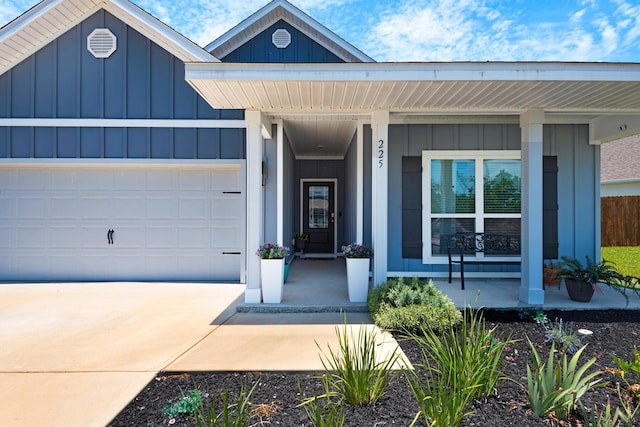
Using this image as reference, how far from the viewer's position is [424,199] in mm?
5840

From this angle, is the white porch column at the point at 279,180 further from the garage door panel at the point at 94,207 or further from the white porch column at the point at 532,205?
the white porch column at the point at 532,205

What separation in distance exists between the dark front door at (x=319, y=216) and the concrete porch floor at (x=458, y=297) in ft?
10.7

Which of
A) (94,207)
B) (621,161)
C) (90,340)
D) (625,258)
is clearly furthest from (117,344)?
(621,161)

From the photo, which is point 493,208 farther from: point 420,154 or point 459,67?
point 459,67

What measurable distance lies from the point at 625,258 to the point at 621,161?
22.6ft

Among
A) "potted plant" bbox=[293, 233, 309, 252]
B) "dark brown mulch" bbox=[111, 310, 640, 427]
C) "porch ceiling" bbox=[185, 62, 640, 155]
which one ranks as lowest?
"dark brown mulch" bbox=[111, 310, 640, 427]

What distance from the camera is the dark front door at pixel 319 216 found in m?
9.55

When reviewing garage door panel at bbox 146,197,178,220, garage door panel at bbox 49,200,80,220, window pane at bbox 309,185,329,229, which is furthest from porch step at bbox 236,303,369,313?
window pane at bbox 309,185,329,229

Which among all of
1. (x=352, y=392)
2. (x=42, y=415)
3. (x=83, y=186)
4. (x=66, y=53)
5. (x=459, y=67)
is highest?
(x=66, y=53)

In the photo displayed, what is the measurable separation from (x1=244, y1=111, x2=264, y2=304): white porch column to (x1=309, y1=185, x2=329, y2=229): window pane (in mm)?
5192

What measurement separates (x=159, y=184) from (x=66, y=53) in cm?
267

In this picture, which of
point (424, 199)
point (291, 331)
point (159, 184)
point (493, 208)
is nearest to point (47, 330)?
point (291, 331)

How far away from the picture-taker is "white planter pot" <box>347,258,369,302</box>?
14.4ft

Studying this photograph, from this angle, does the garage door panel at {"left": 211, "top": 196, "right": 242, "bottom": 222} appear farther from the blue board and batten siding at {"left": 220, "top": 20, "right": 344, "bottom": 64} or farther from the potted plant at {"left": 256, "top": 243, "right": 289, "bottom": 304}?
the blue board and batten siding at {"left": 220, "top": 20, "right": 344, "bottom": 64}
